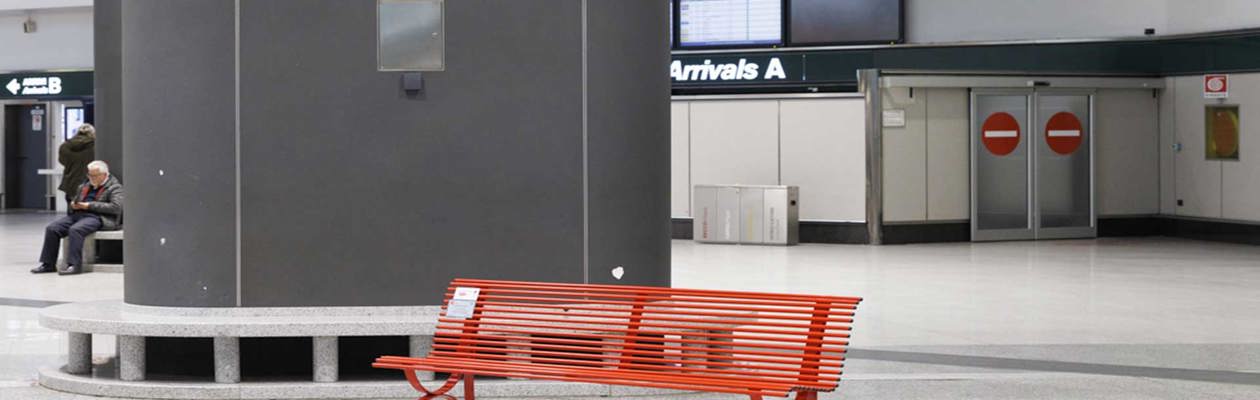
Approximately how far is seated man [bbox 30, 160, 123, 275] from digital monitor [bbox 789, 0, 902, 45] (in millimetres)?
9053

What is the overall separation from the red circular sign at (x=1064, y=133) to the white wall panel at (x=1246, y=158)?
6.10ft

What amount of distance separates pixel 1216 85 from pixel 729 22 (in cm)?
602

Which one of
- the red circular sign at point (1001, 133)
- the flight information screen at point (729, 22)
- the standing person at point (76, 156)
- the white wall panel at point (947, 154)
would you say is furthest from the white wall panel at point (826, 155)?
the standing person at point (76, 156)

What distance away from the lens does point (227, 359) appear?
7.68 m

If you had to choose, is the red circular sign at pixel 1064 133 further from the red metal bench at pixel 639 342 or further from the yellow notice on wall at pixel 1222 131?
the red metal bench at pixel 639 342

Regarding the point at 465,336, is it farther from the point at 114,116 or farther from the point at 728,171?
the point at 728,171

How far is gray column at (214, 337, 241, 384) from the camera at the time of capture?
766 centimetres

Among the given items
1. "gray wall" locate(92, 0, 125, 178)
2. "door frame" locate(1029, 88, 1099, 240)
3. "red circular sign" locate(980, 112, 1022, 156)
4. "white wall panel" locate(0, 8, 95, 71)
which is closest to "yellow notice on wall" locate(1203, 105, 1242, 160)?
"door frame" locate(1029, 88, 1099, 240)

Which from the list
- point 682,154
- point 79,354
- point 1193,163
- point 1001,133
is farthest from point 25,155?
point 79,354

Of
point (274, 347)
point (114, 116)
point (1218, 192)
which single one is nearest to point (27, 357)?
point (274, 347)

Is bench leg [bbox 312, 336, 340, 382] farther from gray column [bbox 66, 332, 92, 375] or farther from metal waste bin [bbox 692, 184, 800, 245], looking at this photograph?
metal waste bin [bbox 692, 184, 800, 245]

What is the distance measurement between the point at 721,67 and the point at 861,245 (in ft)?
9.91

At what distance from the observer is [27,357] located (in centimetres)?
936

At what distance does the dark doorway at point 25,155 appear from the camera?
29.0 m
